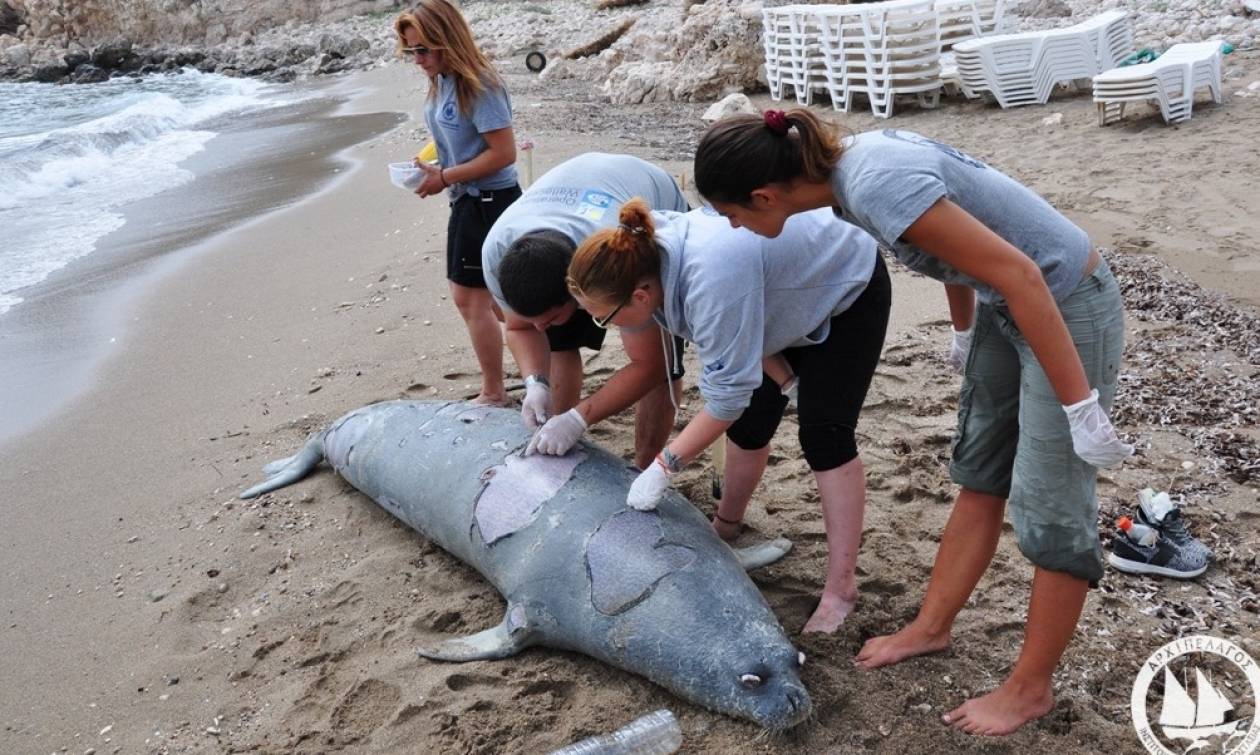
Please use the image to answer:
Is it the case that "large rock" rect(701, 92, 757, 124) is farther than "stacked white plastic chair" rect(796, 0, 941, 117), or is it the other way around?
"large rock" rect(701, 92, 757, 124)

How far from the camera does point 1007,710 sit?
2521mm

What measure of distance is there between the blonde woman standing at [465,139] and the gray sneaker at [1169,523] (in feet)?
8.61

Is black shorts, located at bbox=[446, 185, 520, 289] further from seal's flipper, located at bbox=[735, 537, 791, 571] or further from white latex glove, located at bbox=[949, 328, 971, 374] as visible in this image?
white latex glove, located at bbox=[949, 328, 971, 374]

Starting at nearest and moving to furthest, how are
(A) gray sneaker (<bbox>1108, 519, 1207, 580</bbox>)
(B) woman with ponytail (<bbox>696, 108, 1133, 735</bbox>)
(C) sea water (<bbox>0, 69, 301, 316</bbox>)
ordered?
(B) woman with ponytail (<bbox>696, 108, 1133, 735</bbox>) < (A) gray sneaker (<bbox>1108, 519, 1207, 580</bbox>) < (C) sea water (<bbox>0, 69, 301, 316</bbox>)

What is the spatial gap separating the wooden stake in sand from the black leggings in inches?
715

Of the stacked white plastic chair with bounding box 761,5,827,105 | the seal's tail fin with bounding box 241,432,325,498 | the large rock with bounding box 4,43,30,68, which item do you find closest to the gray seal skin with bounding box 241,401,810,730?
the seal's tail fin with bounding box 241,432,325,498

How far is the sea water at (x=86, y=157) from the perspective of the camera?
8.80 m

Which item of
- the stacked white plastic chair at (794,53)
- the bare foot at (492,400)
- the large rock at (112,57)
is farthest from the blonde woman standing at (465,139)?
the large rock at (112,57)

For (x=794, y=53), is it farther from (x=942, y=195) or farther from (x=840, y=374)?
(x=942, y=195)

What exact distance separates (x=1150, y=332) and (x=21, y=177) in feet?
41.0

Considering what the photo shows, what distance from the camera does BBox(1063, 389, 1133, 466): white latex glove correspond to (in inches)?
80.7

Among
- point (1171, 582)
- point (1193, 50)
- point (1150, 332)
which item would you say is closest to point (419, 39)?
point (1171, 582)

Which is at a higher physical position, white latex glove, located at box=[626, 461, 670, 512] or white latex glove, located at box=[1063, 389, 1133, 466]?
white latex glove, located at box=[1063, 389, 1133, 466]

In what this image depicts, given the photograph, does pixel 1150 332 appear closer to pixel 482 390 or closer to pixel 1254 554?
pixel 1254 554
